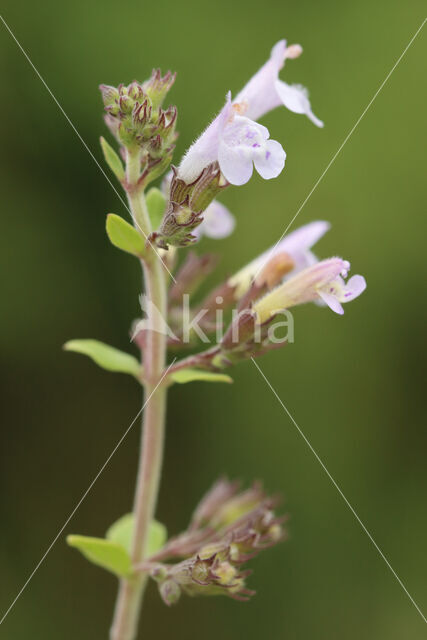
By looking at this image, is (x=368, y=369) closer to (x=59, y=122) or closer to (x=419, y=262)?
(x=419, y=262)

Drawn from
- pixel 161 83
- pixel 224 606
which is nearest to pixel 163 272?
pixel 161 83

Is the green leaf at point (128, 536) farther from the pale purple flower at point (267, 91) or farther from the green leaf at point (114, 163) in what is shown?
the pale purple flower at point (267, 91)

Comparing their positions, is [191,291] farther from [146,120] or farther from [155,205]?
[146,120]

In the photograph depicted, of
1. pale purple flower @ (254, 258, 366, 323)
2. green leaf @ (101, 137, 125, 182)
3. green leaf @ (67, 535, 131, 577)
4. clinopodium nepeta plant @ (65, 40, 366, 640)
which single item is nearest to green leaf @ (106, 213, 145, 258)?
clinopodium nepeta plant @ (65, 40, 366, 640)

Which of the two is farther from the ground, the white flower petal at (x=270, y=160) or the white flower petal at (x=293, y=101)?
the white flower petal at (x=293, y=101)

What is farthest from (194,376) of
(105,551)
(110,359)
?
(105,551)

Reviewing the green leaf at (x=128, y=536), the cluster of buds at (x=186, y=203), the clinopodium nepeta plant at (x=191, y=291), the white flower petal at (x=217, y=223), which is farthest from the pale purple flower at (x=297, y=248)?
the green leaf at (x=128, y=536)

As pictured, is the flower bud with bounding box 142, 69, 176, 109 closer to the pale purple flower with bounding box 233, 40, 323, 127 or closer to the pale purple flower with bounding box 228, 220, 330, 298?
the pale purple flower with bounding box 233, 40, 323, 127
